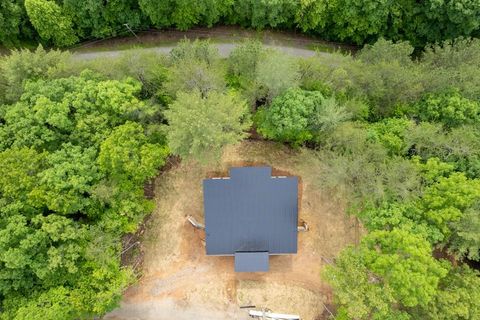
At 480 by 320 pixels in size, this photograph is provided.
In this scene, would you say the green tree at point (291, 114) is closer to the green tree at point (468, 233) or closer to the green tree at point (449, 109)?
the green tree at point (449, 109)

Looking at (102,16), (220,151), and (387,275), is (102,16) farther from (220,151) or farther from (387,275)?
(387,275)

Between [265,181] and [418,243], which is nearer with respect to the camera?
[418,243]

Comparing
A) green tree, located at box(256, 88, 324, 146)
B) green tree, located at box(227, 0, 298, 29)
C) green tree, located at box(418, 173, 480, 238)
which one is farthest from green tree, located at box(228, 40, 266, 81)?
green tree, located at box(418, 173, 480, 238)

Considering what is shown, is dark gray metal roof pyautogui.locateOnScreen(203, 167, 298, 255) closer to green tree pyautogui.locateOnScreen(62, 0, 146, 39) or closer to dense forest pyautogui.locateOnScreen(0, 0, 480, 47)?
dense forest pyautogui.locateOnScreen(0, 0, 480, 47)

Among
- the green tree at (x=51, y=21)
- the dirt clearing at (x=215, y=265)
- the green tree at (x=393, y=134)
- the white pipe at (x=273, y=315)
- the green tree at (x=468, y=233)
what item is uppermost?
the green tree at (x=51, y=21)

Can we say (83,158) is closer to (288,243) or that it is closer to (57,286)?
(57,286)

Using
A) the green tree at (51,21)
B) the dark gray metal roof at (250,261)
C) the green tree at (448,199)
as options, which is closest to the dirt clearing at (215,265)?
the dark gray metal roof at (250,261)

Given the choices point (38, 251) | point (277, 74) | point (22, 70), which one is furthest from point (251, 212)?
point (22, 70)

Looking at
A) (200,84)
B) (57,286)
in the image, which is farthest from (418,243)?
(57,286)
